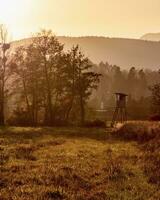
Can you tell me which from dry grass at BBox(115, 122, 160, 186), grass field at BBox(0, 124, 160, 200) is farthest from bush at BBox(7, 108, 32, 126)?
grass field at BBox(0, 124, 160, 200)

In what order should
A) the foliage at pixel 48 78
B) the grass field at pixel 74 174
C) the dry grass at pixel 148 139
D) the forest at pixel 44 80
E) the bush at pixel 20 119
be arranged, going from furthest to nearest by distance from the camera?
the foliage at pixel 48 78 < the forest at pixel 44 80 < the bush at pixel 20 119 < the dry grass at pixel 148 139 < the grass field at pixel 74 174

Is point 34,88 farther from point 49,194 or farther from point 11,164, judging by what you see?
point 49,194

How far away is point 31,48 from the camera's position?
259ft

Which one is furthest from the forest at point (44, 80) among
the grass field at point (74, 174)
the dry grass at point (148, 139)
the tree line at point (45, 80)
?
the grass field at point (74, 174)

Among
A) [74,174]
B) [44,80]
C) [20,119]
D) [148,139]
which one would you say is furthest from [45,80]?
[74,174]

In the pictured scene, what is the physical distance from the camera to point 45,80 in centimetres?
7938

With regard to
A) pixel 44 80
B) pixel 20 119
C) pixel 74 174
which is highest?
pixel 44 80

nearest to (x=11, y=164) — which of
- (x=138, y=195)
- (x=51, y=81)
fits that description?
(x=138, y=195)

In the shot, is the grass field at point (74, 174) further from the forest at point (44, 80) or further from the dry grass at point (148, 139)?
the forest at point (44, 80)

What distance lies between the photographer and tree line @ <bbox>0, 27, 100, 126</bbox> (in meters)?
77.1

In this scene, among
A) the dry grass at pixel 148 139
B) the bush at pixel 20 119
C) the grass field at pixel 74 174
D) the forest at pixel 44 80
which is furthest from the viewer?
the forest at pixel 44 80

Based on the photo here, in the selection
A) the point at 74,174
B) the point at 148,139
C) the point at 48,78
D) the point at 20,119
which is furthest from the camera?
the point at 48,78

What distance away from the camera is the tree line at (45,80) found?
77.1m

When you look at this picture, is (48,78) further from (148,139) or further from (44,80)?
(148,139)
